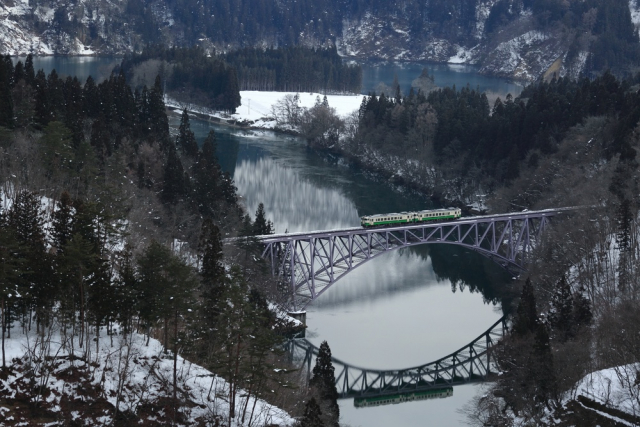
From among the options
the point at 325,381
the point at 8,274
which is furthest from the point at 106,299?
the point at 325,381

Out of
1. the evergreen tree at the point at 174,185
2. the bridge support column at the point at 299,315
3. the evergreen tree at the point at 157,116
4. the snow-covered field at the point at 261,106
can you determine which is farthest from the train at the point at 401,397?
the snow-covered field at the point at 261,106

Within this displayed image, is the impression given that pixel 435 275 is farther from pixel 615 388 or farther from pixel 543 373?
pixel 615 388

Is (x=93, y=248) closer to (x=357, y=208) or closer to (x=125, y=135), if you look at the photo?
(x=125, y=135)

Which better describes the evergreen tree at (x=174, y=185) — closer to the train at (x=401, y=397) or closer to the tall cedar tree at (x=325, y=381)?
the train at (x=401, y=397)

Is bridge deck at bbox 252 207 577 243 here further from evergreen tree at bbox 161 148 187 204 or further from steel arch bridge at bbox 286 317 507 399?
evergreen tree at bbox 161 148 187 204

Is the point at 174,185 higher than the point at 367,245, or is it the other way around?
the point at 174,185
